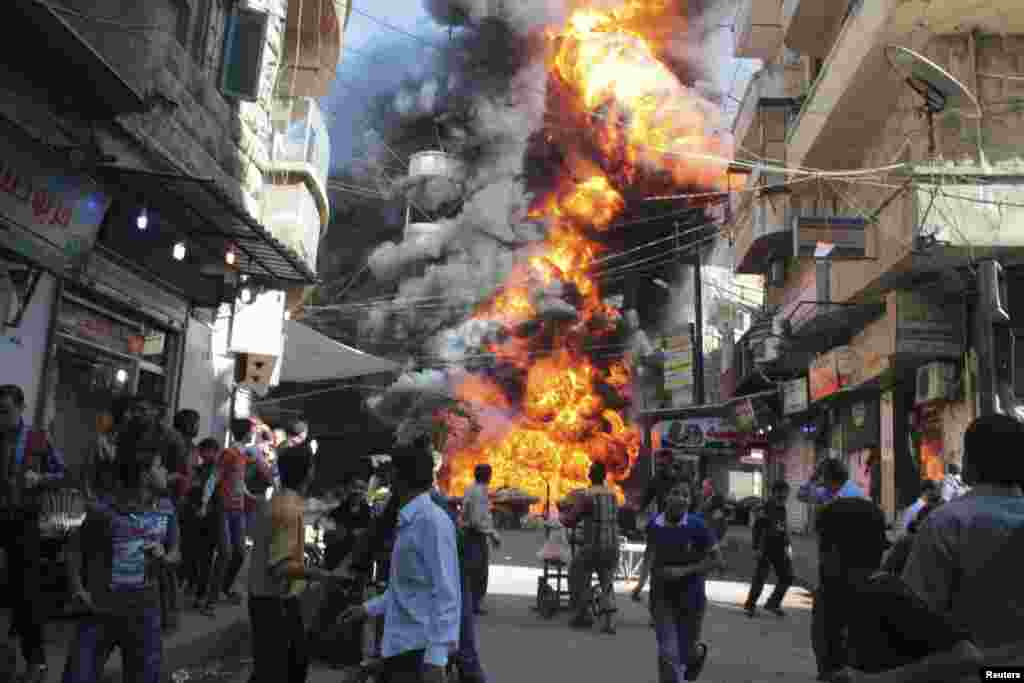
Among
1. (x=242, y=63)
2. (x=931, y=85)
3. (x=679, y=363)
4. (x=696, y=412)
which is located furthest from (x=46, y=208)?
(x=679, y=363)

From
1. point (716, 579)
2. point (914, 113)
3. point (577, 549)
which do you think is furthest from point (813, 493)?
point (914, 113)

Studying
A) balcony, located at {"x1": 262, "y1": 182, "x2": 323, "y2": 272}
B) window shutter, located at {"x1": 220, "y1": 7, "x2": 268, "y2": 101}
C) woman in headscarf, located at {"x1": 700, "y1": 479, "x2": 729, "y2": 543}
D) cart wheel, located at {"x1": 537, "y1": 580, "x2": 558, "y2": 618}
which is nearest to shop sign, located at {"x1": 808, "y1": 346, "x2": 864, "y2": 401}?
woman in headscarf, located at {"x1": 700, "y1": 479, "x2": 729, "y2": 543}

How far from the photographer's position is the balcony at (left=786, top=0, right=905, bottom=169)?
14719 mm

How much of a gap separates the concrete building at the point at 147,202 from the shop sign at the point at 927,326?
1024cm

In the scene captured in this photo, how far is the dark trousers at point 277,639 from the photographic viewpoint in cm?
432

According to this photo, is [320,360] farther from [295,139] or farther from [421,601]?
[421,601]

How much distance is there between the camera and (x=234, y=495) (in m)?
8.30

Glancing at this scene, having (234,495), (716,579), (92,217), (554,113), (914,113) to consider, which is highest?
(554,113)

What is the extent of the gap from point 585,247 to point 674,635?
99.6ft

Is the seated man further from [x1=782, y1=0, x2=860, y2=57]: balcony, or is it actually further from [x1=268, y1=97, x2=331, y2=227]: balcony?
[x1=782, y1=0, x2=860, y2=57]: balcony

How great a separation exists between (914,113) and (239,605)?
13.4 m

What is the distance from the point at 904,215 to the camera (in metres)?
13.9

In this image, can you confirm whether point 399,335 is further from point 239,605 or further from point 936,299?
point 239,605

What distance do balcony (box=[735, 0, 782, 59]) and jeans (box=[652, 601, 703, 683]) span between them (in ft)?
72.4
